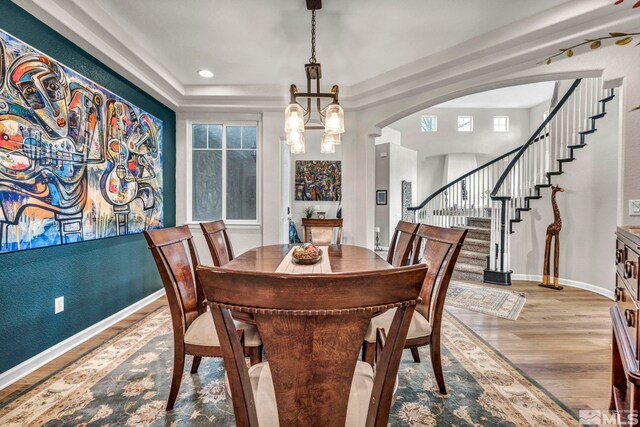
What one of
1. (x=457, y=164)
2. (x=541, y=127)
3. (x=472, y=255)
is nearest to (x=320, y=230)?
(x=472, y=255)

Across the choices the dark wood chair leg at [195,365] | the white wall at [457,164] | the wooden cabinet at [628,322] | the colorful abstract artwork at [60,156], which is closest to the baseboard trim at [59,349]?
the colorful abstract artwork at [60,156]

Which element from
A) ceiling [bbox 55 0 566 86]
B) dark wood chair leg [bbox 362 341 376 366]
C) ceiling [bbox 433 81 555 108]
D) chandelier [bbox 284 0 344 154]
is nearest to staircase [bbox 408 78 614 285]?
ceiling [bbox 433 81 555 108]

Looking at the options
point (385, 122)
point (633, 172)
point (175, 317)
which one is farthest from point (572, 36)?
point (175, 317)

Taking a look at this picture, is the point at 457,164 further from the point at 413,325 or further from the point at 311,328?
the point at 311,328

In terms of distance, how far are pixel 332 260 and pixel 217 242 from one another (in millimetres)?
926

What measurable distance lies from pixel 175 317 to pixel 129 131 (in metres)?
2.53

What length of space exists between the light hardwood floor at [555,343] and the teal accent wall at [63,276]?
0.21 m

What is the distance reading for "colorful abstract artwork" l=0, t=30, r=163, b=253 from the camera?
1.97 m

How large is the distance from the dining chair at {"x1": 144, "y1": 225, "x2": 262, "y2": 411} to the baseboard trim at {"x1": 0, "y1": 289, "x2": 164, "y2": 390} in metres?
1.25

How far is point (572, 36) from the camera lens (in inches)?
97.4

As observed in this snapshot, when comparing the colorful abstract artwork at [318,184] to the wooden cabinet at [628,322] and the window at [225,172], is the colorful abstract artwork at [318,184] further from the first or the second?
the wooden cabinet at [628,322]

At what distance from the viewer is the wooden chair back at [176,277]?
155 cm

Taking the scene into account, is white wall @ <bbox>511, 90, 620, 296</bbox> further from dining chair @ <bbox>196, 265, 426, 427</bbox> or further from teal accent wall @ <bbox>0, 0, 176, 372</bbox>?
teal accent wall @ <bbox>0, 0, 176, 372</bbox>

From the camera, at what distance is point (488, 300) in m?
3.65
